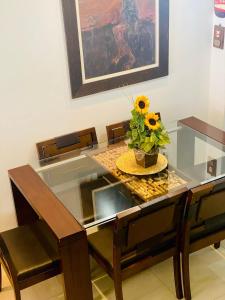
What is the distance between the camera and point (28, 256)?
7.64ft

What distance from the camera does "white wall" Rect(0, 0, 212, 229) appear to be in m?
2.65

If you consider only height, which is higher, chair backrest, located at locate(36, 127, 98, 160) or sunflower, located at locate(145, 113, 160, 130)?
sunflower, located at locate(145, 113, 160, 130)

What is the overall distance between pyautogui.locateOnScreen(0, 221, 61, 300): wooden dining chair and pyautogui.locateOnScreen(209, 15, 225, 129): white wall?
5.91ft

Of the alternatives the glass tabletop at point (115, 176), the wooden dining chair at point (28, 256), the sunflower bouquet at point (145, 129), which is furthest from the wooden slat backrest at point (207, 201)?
the wooden dining chair at point (28, 256)

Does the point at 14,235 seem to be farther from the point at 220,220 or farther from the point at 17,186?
the point at 220,220

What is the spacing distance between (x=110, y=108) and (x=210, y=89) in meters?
0.96

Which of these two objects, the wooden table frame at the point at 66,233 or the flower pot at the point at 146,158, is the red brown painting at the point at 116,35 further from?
the wooden table frame at the point at 66,233

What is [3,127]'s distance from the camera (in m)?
2.78

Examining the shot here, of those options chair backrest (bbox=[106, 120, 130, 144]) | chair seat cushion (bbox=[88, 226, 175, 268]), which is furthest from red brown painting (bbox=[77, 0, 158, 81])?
chair seat cushion (bbox=[88, 226, 175, 268])

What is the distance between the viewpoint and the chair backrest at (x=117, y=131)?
3.07 metres

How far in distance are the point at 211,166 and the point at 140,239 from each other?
759mm

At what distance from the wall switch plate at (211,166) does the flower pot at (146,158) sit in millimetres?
346

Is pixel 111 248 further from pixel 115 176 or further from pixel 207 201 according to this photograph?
pixel 207 201

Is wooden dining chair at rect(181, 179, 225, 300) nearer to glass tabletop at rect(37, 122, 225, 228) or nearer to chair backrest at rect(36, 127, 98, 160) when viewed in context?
glass tabletop at rect(37, 122, 225, 228)
